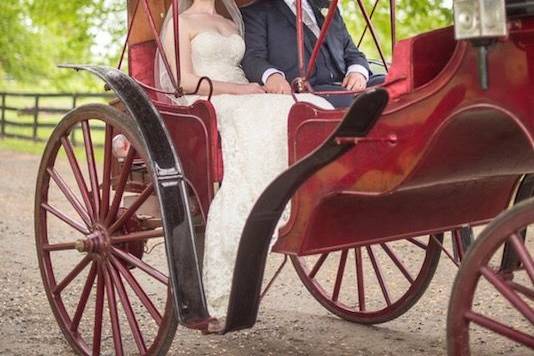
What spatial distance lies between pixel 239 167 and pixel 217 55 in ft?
2.22

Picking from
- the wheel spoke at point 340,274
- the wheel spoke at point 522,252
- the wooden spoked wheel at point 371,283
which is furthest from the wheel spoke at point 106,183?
the wheel spoke at point 522,252

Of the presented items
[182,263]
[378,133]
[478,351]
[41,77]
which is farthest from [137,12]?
[41,77]

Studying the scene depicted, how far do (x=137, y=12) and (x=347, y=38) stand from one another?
940mm

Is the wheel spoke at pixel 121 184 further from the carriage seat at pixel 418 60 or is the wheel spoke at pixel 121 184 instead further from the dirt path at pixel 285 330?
the carriage seat at pixel 418 60

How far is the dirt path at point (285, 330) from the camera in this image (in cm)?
438

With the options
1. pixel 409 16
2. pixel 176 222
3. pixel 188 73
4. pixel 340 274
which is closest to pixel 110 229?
pixel 176 222

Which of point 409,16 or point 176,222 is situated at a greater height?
point 409,16

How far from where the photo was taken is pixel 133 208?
379 cm

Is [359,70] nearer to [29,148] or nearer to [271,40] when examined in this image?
[271,40]

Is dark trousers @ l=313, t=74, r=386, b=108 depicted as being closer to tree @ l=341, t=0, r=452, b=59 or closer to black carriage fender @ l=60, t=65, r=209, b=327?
black carriage fender @ l=60, t=65, r=209, b=327

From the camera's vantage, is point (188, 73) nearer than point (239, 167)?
No

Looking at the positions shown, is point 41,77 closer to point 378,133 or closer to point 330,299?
point 330,299

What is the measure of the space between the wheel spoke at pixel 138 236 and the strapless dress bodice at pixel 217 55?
70cm

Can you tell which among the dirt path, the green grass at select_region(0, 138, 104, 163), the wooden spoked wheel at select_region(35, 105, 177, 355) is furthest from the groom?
the green grass at select_region(0, 138, 104, 163)
